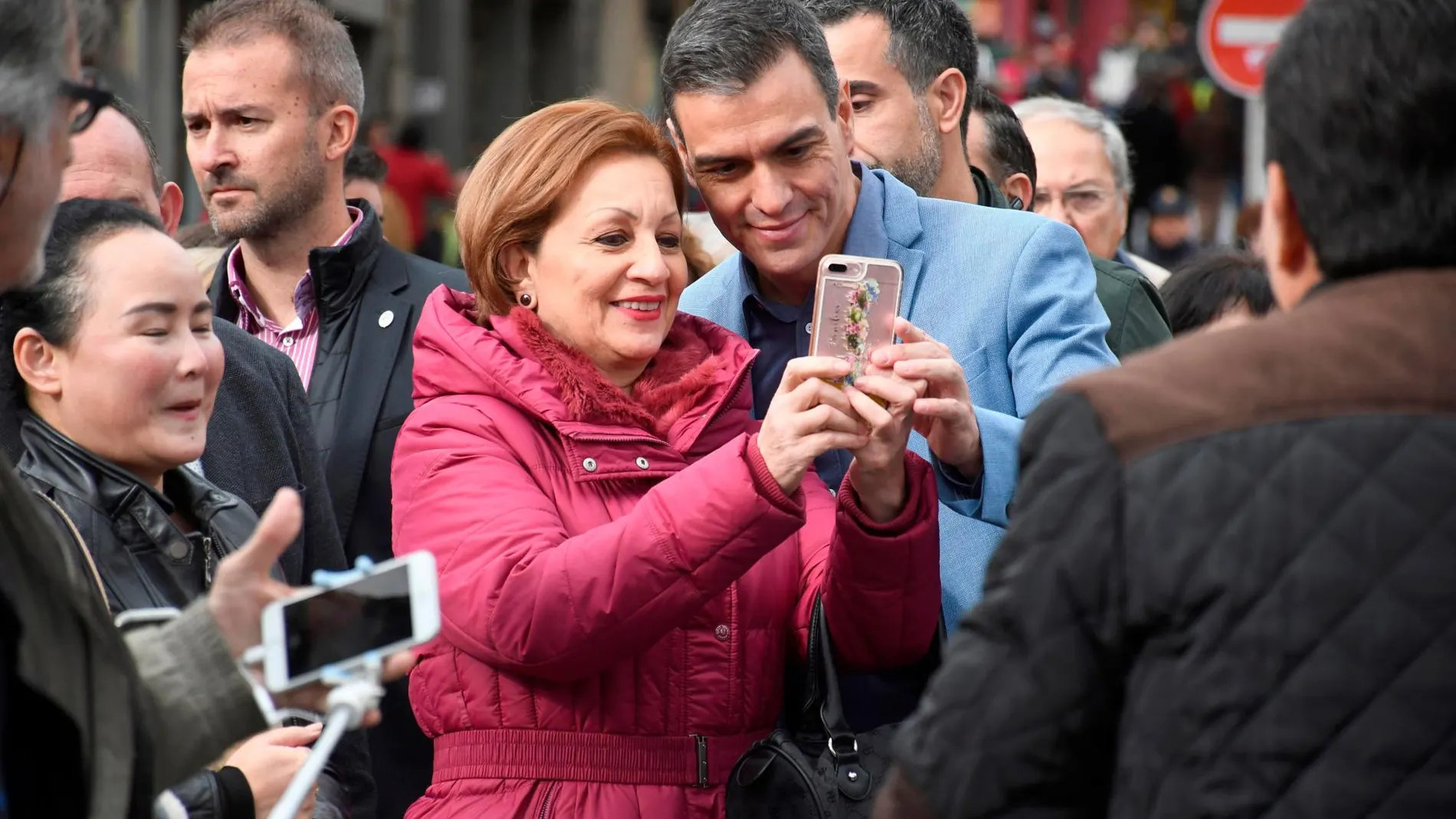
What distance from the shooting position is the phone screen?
7.22 feet

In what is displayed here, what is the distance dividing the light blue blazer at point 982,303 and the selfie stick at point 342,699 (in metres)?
1.37

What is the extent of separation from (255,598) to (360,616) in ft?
0.62

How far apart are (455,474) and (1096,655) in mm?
1480

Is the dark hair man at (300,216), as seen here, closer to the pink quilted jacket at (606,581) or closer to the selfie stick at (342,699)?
the pink quilted jacket at (606,581)

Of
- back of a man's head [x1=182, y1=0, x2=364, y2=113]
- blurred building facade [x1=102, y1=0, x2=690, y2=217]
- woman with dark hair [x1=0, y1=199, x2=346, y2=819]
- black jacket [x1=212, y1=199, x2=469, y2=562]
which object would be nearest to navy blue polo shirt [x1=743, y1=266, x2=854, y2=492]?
woman with dark hair [x1=0, y1=199, x2=346, y2=819]

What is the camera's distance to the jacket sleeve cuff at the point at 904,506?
3129 millimetres

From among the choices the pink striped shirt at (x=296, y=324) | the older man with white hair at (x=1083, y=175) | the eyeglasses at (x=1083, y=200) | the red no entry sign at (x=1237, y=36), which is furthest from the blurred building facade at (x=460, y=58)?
the eyeglasses at (x=1083, y=200)

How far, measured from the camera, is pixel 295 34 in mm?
5395

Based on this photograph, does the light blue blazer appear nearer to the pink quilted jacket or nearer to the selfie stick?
the pink quilted jacket

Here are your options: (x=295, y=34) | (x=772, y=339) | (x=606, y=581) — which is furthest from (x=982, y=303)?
(x=295, y=34)

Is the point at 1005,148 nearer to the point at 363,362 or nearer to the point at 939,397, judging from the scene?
the point at 363,362

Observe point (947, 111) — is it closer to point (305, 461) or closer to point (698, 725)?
point (305, 461)

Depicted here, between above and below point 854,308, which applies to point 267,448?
below

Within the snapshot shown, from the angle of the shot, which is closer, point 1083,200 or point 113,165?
point 113,165
